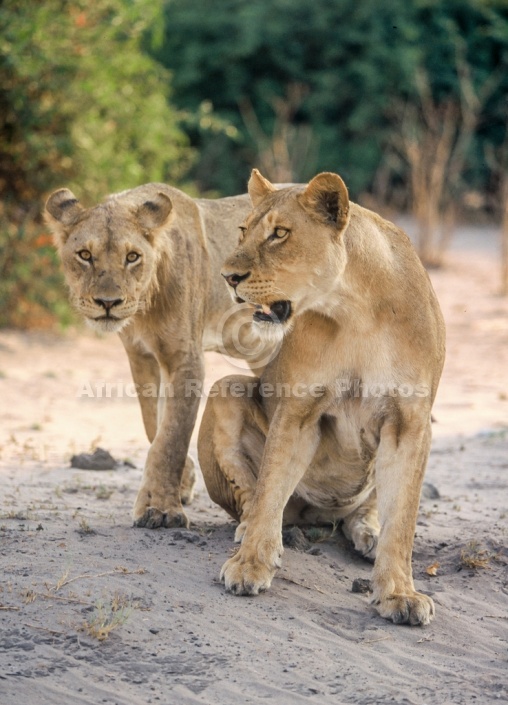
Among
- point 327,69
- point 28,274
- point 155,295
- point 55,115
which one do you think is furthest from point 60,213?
point 327,69

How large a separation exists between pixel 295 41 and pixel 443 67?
2656mm

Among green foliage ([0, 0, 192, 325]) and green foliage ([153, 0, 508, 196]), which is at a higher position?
green foliage ([153, 0, 508, 196])

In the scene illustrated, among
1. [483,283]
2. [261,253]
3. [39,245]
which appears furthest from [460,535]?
[483,283]

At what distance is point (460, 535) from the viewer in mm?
5332

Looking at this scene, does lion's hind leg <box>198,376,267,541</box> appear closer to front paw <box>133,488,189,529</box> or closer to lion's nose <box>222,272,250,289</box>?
front paw <box>133,488,189,529</box>

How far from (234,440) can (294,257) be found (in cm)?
107

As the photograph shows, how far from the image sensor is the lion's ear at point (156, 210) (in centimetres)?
536

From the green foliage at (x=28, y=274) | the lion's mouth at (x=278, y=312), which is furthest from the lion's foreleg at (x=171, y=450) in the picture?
the green foliage at (x=28, y=274)

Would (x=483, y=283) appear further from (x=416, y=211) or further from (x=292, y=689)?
(x=292, y=689)

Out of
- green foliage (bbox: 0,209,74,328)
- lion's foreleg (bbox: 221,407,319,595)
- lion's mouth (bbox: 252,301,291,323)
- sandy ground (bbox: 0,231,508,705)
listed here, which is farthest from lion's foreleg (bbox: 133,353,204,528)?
green foliage (bbox: 0,209,74,328)

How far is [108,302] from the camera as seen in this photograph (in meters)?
5.04

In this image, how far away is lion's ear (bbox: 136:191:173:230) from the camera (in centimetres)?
536

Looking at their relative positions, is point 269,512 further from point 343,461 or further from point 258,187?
point 258,187

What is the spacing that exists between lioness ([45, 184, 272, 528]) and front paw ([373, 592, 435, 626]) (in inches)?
49.9
